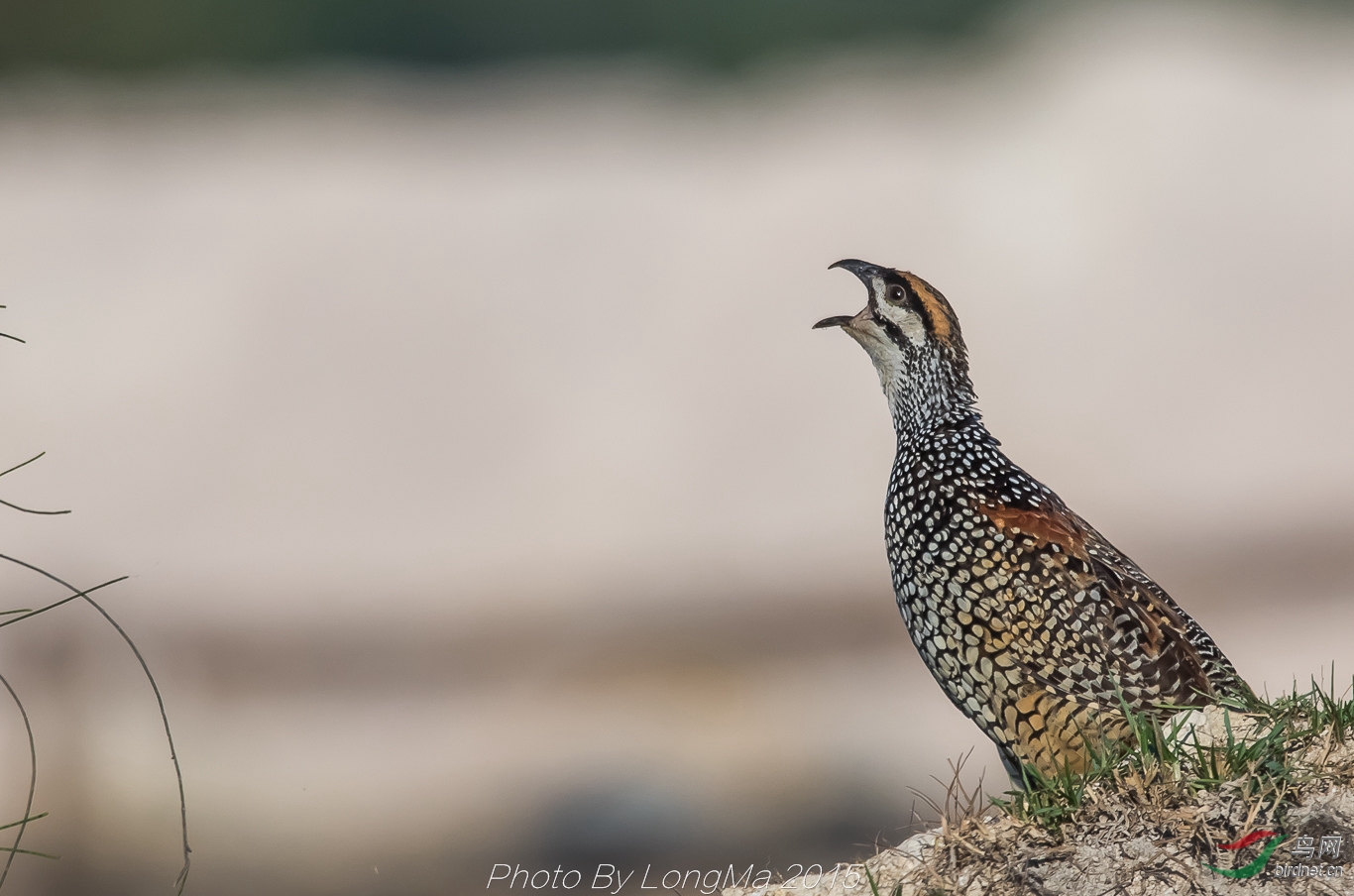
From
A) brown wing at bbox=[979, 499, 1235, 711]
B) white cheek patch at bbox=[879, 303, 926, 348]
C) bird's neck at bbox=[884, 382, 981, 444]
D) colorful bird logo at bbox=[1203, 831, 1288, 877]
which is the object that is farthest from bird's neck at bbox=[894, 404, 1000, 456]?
colorful bird logo at bbox=[1203, 831, 1288, 877]

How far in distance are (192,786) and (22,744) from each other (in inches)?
78.0

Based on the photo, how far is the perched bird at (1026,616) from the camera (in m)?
4.89

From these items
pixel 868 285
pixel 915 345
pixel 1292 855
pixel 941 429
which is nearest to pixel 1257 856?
pixel 1292 855

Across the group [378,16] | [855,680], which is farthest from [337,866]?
[378,16]

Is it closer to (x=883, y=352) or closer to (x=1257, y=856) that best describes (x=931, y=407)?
(x=883, y=352)

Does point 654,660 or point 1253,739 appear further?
point 654,660

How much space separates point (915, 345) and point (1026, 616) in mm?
1404

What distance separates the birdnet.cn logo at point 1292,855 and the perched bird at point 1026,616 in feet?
2.59

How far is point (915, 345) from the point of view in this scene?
590 cm

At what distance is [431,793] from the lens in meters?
15.6

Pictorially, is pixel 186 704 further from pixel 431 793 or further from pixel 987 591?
pixel 987 591

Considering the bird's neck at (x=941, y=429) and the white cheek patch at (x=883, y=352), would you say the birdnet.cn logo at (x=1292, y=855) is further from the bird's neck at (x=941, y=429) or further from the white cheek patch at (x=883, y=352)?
the white cheek patch at (x=883, y=352)

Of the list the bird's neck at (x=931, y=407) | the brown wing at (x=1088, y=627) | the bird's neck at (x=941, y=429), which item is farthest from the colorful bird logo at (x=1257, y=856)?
the bird's neck at (x=931, y=407)

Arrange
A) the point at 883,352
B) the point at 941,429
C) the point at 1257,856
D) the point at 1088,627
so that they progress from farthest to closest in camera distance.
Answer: the point at 883,352 → the point at 941,429 → the point at 1088,627 → the point at 1257,856
